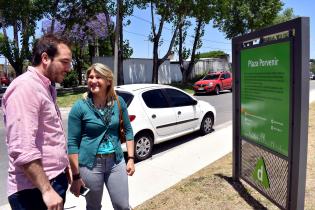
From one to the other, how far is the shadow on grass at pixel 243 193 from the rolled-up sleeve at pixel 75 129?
2428 millimetres

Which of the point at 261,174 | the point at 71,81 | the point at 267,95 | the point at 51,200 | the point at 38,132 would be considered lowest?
the point at 261,174

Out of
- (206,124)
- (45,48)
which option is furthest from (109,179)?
(206,124)

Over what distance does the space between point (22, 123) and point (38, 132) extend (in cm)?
Answer: 18

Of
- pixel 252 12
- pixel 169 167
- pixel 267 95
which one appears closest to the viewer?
pixel 267 95

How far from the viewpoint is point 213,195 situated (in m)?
4.65

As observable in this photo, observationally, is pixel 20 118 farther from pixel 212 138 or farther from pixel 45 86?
pixel 212 138

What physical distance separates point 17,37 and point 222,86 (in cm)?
1488

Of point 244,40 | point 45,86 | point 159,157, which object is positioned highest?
point 244,40

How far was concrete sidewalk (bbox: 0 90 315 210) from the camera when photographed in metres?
4.78

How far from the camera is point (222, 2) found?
961 inches

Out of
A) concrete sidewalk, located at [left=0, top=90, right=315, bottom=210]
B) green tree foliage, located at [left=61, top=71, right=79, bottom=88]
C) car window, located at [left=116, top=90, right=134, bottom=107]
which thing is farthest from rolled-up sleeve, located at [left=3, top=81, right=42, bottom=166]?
green tree foliage, located at [left=61, top=71, right=79, bottom=88]

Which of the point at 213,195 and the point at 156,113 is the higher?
the point at 156,113

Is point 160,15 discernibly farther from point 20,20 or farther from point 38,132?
point 38,132

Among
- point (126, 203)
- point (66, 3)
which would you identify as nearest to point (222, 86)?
point (66, 3)
